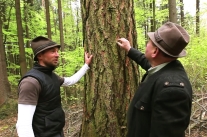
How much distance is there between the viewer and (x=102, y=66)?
9.43 feet

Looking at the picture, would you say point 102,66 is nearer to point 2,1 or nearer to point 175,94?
point 175,94

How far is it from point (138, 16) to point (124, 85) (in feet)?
40.0

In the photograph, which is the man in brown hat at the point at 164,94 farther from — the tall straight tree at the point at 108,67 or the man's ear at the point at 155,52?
the tall straight tree at the point at 108,67

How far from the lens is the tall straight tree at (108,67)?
2.82 meters

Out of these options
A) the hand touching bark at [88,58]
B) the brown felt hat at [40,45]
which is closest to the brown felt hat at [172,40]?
the hand touching bark at [88,58]

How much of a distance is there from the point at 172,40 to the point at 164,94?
0.47 m

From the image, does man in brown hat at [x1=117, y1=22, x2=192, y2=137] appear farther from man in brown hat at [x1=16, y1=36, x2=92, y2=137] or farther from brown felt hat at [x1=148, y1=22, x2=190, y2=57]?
man in brown hat at [x1=16, y1=36, x2=92, y2=137]

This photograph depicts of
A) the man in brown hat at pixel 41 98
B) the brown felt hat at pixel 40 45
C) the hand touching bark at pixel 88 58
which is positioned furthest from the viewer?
the hand touching bark at pixel 88 58

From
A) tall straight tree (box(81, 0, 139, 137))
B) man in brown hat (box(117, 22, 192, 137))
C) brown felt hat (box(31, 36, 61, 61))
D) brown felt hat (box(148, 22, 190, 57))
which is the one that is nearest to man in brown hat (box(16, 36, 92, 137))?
brown felt hat (box(31, 36, 61, 61))

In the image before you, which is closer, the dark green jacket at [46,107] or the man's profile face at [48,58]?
the dark green jacket at [46,107]

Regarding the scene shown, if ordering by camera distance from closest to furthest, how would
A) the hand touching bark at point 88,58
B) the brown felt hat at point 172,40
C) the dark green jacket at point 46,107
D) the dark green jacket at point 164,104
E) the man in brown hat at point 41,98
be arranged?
the dark green jacket at point 164,104
the brown felt hat at point 172,40
the man in brown hat at point 41,98
the dark green jacket at point 46,107
the hand touching bark at point 88,58

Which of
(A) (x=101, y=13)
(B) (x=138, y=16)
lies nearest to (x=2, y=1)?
(B) (x=138, y=16)

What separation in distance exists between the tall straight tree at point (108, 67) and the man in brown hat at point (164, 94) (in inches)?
30.3

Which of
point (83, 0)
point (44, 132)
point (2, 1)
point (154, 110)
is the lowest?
point (44, 132)
